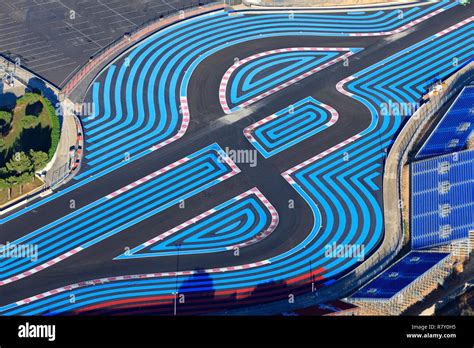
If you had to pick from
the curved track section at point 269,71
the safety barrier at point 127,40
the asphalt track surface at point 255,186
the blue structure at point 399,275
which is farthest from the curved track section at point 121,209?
the blue structure at point 399,275

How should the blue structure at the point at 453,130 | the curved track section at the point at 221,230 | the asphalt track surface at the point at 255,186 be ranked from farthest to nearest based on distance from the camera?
1. the blue structure at the point at 453,130
2. the curved track section at the point at 221,230
3. the asphalt track surface at the point at 255,186

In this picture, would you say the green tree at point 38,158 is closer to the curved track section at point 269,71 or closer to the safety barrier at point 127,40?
the safety barrier at point 127,40

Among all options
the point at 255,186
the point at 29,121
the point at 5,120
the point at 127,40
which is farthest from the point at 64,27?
the point at 255,186

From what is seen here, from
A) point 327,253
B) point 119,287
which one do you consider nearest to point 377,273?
point 327,253

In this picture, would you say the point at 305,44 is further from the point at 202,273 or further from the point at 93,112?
the point at 202,273

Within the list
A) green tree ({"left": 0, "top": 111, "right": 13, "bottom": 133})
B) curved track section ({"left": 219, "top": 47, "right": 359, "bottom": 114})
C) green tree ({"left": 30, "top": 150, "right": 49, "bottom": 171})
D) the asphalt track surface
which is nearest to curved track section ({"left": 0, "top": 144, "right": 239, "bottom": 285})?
the asphalt track surface

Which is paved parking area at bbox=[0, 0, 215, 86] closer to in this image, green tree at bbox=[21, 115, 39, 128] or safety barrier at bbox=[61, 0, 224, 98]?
safety barrier at bbox=[61, 0, 224, 98]

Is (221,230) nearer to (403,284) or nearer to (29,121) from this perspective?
(403,284)
